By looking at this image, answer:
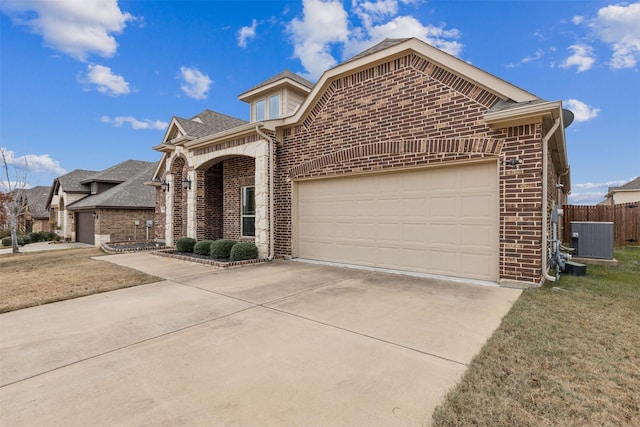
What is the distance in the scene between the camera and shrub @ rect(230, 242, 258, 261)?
8.72 m

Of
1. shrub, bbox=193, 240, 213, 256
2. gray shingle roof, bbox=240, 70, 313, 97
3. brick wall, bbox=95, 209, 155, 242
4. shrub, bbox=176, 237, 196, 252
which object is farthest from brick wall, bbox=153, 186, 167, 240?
gray shingle roof, bbox=240, 70, 313, 97

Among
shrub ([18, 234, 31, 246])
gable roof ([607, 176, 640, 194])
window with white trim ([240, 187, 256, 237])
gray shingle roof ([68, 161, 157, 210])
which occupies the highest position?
gable roof ([607, 176, 640, 194])

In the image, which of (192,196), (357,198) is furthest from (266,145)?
(192,196)

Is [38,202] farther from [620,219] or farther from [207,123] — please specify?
[620,219]

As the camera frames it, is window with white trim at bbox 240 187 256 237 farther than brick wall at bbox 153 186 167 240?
No

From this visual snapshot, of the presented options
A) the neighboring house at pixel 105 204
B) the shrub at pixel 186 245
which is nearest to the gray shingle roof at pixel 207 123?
the shrub at pixel 186 245

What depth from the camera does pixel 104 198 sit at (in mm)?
20016

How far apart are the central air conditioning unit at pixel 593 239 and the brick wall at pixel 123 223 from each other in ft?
73.2

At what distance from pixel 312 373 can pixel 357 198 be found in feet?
18.6

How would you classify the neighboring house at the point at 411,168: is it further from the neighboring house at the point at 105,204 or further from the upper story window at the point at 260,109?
the neighboring house at the point at 105,204

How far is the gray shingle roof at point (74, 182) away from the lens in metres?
23.4

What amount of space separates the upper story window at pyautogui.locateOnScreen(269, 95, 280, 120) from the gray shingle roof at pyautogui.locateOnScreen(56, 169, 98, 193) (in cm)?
2026

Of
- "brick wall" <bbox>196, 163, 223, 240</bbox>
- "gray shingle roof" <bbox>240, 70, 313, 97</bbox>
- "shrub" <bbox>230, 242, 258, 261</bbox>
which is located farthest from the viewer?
"brick wall" <bbox>196, 163, 223, 240</bbox>

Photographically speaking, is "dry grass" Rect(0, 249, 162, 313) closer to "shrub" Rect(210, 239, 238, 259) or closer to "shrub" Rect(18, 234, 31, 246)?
"shrub" Rect(210, 239, 238, 259)
